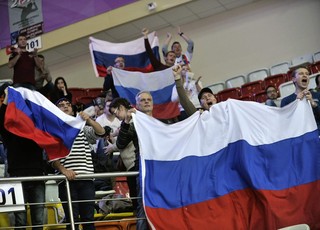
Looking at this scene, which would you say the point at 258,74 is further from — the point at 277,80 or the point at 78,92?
the point at 78,92

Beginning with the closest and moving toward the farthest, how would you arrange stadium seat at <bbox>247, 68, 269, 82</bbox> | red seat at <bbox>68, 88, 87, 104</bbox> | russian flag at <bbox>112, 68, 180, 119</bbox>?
russian flag at <bbox>112, 68, 180, 119</bbox> < stadium seat at <bbox>247, 68, 269, 82</bbox> < red seat at <bbox>68, 88, 87, 104</bbox>

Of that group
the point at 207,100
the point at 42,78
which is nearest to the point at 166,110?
the point at 207,100

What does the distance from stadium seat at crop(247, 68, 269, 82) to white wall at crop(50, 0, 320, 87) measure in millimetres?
583

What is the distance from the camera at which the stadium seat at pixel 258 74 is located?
12.4 meters

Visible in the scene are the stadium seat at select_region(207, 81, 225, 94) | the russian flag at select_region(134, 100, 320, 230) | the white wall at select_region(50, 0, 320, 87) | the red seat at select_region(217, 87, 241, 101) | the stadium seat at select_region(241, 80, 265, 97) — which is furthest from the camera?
the white wall at select_region(50, 0, 320, 87)

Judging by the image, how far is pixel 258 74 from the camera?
12.4 m

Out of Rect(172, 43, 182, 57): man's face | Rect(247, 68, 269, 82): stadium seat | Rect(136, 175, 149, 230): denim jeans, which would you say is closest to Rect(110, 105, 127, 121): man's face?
Rect(136, 175, 149, 230): denim jeans

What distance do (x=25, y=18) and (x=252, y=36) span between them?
6.00 metres

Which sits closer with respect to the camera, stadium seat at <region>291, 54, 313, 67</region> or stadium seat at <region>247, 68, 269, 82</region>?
stadium seat at <region>291, 54, 313, 67</region>

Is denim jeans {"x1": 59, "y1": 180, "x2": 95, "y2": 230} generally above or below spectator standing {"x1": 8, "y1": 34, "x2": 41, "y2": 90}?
below

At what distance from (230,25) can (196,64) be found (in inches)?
51.5

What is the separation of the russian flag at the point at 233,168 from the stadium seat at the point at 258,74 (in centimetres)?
723

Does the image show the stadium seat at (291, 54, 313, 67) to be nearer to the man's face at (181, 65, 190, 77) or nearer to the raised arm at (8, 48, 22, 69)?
the man's face at (181, 65, 190, 77)

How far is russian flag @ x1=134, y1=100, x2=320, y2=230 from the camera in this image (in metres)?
4.68
